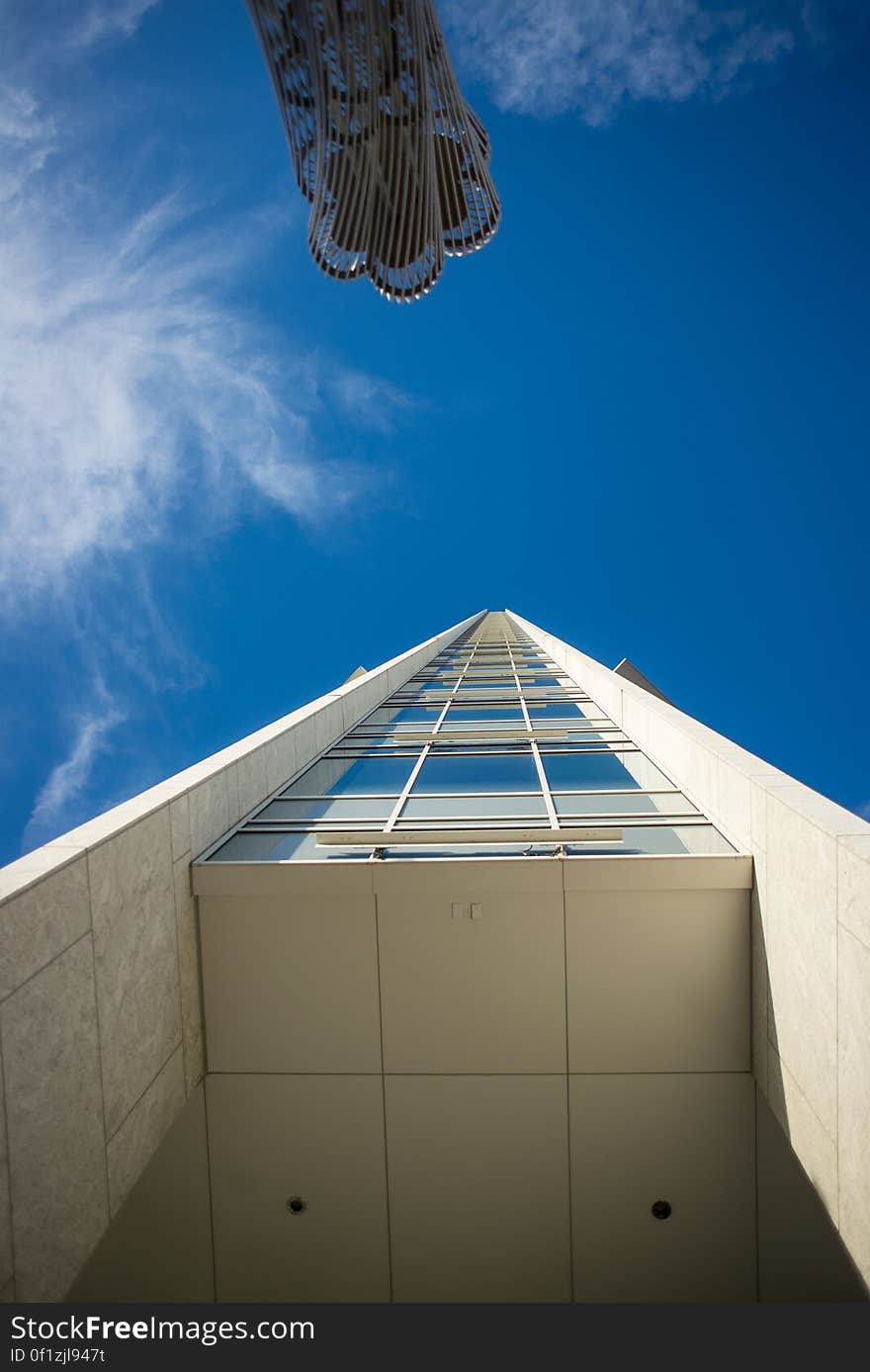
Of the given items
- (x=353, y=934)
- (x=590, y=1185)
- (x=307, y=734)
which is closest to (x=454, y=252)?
(x=307, y=734)

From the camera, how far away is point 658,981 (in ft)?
22.2

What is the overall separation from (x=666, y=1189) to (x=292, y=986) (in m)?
3.68

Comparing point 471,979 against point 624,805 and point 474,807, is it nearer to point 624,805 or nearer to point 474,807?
point 474,807

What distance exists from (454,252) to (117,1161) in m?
21.2

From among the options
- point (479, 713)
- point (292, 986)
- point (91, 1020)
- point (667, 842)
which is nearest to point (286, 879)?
point (292, 986)

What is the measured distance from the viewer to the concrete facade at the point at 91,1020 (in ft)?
15.5

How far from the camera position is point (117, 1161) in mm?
5770

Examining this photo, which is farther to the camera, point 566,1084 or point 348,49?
point 348,49

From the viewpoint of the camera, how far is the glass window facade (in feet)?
25.2

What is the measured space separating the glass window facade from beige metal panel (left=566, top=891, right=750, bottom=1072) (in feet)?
1.96

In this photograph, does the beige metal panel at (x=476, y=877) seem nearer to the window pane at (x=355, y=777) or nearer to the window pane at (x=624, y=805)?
the window pane at (x=624, y=805)

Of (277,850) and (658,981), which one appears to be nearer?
(658,981)

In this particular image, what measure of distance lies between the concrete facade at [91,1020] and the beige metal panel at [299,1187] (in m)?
0.67

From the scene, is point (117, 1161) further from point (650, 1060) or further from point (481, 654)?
point (481, 654)
